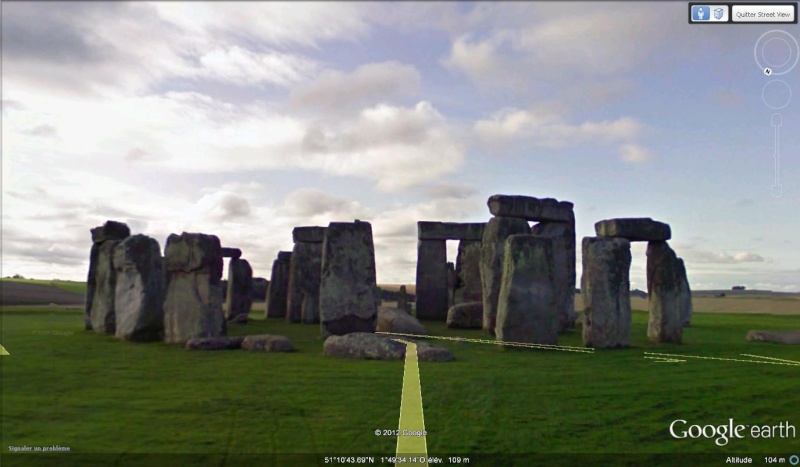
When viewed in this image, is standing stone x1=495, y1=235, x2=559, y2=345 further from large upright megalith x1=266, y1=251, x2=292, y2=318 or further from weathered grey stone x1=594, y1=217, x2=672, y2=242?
large upright megalith x1=266, y1=251, x2=292, y2=318

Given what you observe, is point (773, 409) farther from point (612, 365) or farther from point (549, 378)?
point (612, 365)

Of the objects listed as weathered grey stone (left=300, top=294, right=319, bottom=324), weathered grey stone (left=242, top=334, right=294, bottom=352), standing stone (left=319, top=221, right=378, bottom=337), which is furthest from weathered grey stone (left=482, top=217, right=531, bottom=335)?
weathered grey stone (left=242, top=334, right=294, bottom=352)

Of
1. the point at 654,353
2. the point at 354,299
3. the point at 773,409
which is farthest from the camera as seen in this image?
the point at 354,299

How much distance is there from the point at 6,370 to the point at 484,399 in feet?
16.5

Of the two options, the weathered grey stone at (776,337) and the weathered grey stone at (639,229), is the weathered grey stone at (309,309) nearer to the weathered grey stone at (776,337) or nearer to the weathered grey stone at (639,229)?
the weathered grey stone at (639,229)

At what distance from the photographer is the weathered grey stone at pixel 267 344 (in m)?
9.32

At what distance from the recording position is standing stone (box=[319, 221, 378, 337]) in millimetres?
11438

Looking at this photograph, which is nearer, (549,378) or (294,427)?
(294,427)

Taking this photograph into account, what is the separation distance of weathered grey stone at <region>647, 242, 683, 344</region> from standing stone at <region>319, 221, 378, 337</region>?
5.02 metres

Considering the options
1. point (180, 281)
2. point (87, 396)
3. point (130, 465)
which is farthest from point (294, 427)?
point (180, 281)

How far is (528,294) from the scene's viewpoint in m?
9.91

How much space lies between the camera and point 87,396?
5.77 m

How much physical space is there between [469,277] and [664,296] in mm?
7863

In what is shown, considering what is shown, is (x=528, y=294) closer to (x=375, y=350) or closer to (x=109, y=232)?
(x=375, y=350)
